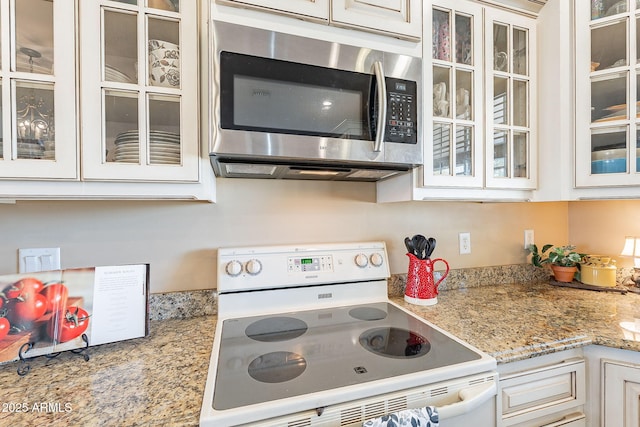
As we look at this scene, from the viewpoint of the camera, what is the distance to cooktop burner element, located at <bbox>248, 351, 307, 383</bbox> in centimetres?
74

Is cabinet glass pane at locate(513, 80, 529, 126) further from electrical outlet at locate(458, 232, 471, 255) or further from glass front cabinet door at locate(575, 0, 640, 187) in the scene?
electrical outlet at locate(458, 232, 471, 255)

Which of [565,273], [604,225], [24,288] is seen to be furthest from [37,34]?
[604,225]

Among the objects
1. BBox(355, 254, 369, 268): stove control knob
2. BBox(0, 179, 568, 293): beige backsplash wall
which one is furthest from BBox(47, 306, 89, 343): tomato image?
BBox(355, 254, 369, 268): stove control knob

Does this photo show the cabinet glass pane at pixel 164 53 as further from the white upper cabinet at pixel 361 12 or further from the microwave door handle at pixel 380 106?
the microwave door handle at pixel 380 106

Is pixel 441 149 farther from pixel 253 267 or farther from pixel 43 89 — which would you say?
pixel 43 89

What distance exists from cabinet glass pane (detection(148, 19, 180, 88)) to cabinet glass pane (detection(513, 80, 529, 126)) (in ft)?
4.48

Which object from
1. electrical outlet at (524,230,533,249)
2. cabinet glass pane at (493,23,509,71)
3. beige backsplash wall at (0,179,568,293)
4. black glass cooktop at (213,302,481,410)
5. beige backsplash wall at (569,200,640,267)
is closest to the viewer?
black glass cooktop at (213,302,481,410)

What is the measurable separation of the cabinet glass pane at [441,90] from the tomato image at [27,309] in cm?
144

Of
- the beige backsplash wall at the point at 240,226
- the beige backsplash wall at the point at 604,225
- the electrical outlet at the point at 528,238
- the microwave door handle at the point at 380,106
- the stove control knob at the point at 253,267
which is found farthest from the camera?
the electrical outlet at the point at 528,238

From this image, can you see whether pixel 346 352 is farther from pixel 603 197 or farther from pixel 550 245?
pixel 550 245

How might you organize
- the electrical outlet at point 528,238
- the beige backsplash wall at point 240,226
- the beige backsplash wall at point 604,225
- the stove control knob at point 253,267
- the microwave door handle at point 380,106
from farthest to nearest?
the electrical outlet at point 528,238, the beige backsplash wall at point 604,225, the stove control knob at point 253,267, the beige backsplash wall at point 240,226, the microwave door handle at point 380,106

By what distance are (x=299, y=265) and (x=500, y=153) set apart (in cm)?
99

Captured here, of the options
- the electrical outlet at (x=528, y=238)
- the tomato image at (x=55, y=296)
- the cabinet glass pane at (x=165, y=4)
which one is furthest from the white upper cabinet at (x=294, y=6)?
the electrical outlet at (x=528, y=238)

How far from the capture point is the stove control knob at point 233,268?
1124 millimetres
